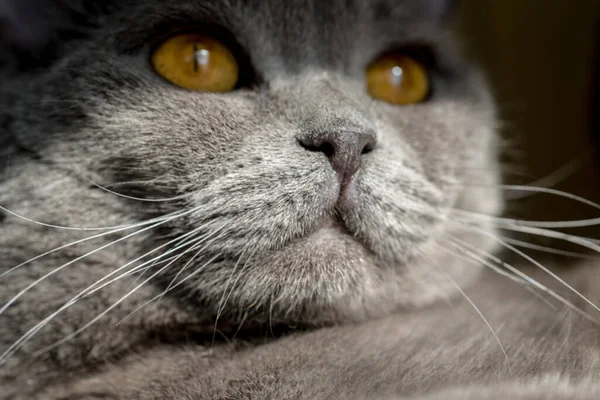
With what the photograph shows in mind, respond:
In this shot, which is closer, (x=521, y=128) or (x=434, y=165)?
(x=434, y=165)

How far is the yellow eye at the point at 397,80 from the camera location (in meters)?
1.01

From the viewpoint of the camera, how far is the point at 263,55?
0.89 m

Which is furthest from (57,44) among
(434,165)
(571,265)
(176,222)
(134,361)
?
(571,265)

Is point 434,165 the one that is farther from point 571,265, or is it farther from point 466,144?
point 571,265

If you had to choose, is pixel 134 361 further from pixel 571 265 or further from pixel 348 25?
pixel 571 265

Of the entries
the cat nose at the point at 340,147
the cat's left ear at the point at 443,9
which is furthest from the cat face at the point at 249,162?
the cat's left ear at the point at 443,9

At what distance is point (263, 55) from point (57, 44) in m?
0.27

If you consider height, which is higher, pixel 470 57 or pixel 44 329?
pixel 470 57

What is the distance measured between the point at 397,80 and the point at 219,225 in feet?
1.37

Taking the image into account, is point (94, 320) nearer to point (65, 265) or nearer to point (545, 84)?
point (65, 265)

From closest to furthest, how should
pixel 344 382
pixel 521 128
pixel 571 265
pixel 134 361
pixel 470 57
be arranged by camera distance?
1. pixel 344 382
2. pixel 134 361
3. pixel 571 265
4. pixel 470 57
5. pixel 521 128

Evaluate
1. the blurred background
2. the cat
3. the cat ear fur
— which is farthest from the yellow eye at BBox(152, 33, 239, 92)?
the blurred background

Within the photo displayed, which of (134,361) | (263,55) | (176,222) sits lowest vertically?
(134,361)

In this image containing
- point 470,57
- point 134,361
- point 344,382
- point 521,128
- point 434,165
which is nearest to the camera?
point 344,382
